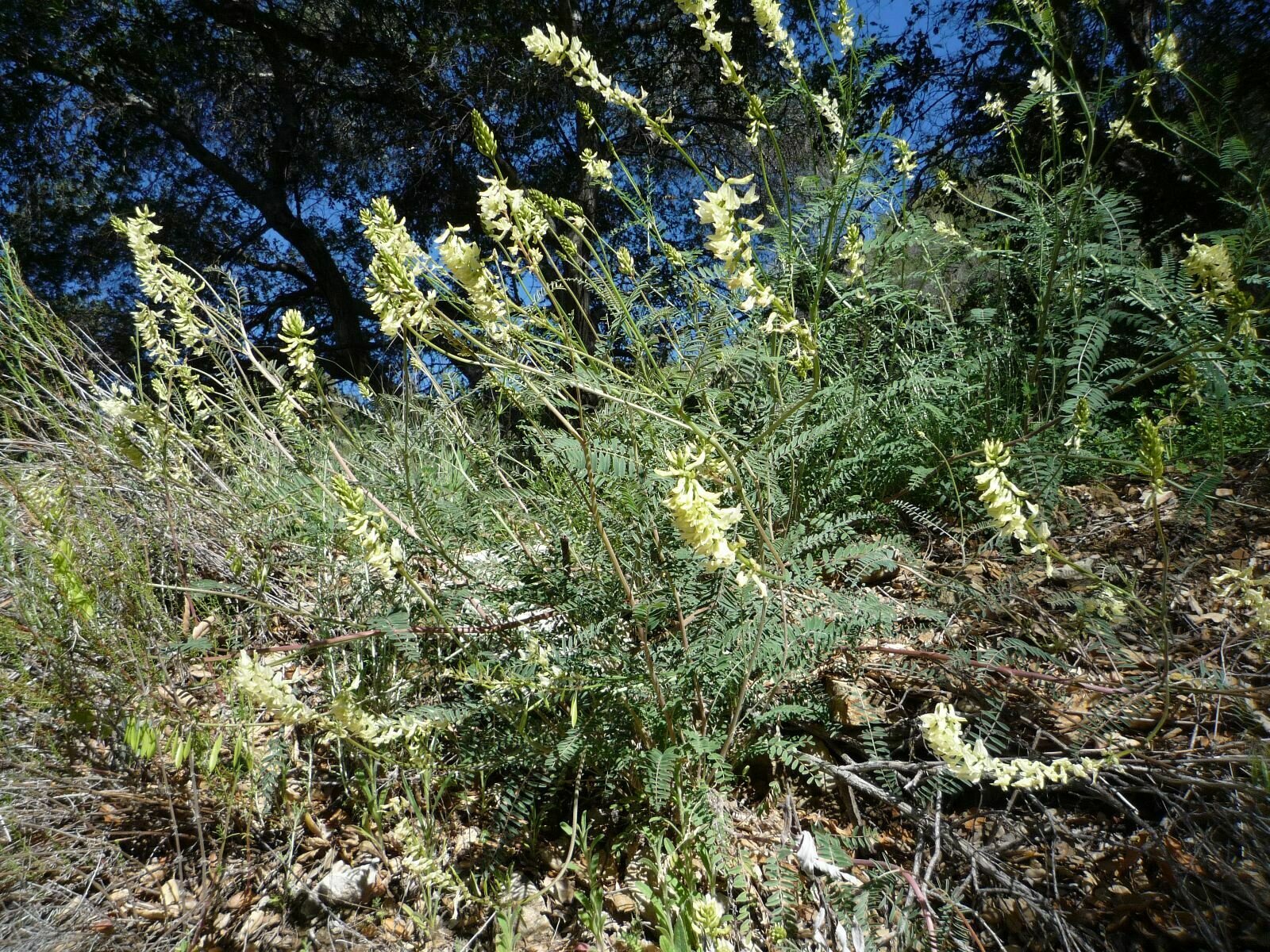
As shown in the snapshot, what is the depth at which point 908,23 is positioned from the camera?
5.75 meters

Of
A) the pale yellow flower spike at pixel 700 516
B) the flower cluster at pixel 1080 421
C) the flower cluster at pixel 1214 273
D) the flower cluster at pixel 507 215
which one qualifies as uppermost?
the flower cluster at pixel 507 215

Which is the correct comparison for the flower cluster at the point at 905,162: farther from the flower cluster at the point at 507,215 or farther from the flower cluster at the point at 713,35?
the flower cluster at the point at 507,215

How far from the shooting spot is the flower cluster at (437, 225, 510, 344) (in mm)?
1495

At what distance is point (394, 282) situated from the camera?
1354 millimetres

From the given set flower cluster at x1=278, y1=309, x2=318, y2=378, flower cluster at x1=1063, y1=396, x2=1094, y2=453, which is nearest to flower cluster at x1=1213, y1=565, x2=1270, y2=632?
flower cluster at x1=1063, y1=396, x2=1094, y2=453

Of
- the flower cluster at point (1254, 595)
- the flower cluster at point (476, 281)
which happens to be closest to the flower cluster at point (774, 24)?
the flower cluster at point (476, 281)

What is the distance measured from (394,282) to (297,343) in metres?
0.71

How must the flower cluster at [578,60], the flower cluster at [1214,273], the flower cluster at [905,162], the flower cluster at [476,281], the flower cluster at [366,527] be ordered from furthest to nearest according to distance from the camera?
the flower cluster at [905,162] < the flower cluster at [578,60] < the flower cluster at [1214,273] < the flower cluster at [476,281] < the flower cluster at [366,527]

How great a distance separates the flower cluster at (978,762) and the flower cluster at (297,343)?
1766mm

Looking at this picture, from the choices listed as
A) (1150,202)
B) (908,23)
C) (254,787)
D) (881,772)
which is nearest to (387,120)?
(908,23)

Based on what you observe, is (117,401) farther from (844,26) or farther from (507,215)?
(844,26)

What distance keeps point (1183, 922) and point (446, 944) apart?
1.48 metres

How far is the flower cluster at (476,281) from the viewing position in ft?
4.91

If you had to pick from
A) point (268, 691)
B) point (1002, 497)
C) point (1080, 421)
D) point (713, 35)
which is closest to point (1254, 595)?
point (1080, 421)
